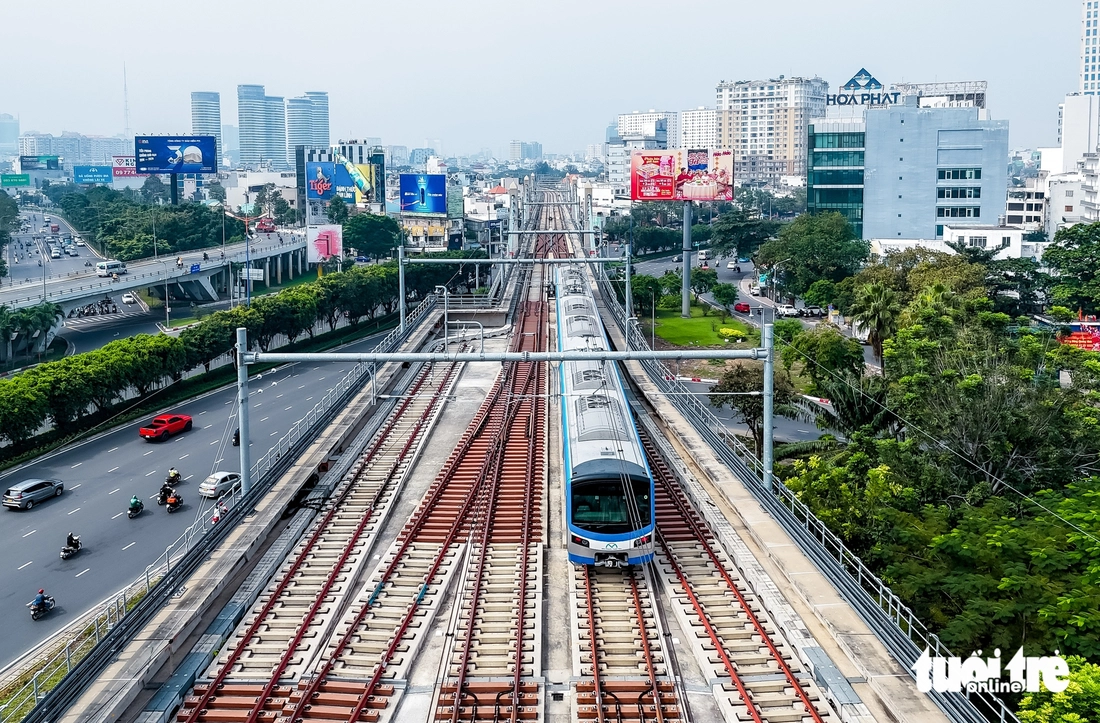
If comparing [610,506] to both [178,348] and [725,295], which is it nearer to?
[178,348]

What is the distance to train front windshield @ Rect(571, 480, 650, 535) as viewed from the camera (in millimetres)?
18875

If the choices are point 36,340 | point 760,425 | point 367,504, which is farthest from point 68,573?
point 36,340

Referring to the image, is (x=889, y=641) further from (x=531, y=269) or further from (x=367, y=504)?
(x=531, y=269)

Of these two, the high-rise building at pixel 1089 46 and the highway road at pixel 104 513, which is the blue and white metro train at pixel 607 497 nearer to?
the highway road at pixel 104 513

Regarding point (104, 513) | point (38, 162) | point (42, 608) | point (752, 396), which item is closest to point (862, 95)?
point (752, 396)

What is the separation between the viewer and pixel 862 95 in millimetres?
84375

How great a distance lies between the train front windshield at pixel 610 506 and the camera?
18875mm

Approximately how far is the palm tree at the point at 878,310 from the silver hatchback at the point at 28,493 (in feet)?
106

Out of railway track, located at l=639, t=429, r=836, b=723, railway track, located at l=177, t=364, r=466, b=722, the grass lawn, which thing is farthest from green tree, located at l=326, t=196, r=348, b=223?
railway track, located at l=639, t=429, r=836, b=723

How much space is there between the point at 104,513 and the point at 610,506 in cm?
2089

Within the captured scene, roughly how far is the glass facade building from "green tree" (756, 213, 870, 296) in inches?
385

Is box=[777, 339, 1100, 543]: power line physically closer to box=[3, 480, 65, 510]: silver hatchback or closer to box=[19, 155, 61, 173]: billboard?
box=[3, 480, 65, 510]: silver hatchback

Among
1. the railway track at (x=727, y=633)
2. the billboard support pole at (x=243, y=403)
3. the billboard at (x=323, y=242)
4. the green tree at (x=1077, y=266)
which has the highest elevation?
the billboard at (x=323, y=242)

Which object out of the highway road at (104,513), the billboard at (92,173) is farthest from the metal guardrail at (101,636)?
the billboard at (92,173)
